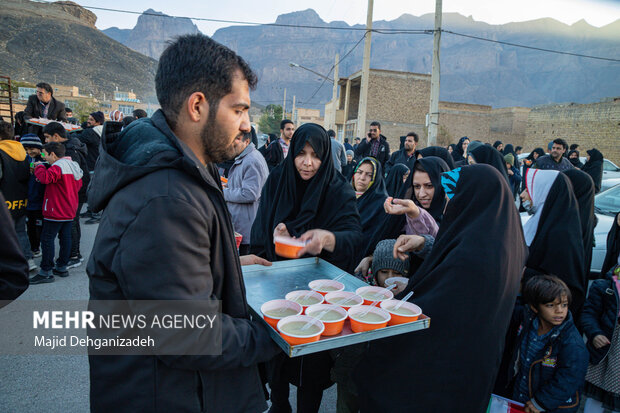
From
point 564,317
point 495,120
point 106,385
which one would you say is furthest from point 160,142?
point 495,120

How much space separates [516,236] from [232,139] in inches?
56.2

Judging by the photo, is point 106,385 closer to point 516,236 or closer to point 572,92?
point 516,236

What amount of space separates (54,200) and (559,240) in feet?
17.4

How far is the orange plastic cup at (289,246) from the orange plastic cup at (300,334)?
71cm

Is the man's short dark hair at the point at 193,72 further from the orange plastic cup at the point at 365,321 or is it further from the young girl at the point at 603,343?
the young girl at the point at 603,343

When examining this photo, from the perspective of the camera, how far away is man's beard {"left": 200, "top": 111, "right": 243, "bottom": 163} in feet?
4.00

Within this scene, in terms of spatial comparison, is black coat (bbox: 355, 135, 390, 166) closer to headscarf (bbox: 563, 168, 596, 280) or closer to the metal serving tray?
headscarf (bbox: 563, 168, 596, 280)

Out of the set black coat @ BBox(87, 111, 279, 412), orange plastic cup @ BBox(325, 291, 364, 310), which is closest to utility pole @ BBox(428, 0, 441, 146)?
orange plastic cup @ BBox(325, 291, 364, 310)

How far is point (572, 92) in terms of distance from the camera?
121312mm

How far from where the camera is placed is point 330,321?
53.0 inches

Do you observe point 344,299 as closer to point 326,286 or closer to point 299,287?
point 326,286

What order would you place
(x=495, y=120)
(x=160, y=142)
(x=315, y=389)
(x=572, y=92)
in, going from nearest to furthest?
1. (x=160, y=142)
2. (x=315, y=389)
3. (x=495, y=120)
4. (x=572, y=92)

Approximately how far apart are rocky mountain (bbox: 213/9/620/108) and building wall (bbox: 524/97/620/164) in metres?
89.7

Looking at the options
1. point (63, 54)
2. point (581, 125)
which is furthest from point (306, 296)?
point (63, 54)
